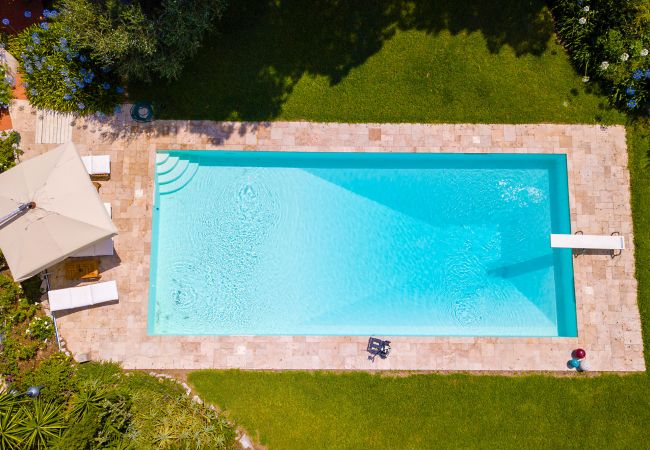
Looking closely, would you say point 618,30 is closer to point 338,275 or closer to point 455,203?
point 455,203

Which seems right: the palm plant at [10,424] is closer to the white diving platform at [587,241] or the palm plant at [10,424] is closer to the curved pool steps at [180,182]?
the curved pool steps at [180,182]

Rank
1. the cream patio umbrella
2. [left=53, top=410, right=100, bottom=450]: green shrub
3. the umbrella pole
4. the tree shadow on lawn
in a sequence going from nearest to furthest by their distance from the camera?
1. [left=53, top=410, right=100, bottom=450]: green shrub
2. the umbrella pole
3. the cream patio umbrella
4. the tree shadow on lawn

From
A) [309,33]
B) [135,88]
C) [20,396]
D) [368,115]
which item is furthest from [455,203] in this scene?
[20,396]

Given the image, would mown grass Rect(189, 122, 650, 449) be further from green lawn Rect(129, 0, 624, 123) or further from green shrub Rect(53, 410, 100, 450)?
green lawn Rect(129, 0, 624, 123)

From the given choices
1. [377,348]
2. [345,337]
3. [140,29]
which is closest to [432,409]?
[377,348]

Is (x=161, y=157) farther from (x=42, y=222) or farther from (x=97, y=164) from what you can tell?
(x=42, y=222)

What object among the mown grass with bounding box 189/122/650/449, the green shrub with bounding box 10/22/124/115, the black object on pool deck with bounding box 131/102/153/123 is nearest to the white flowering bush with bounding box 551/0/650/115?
Answer: the mown grass with bounding box 189/122/650/449
